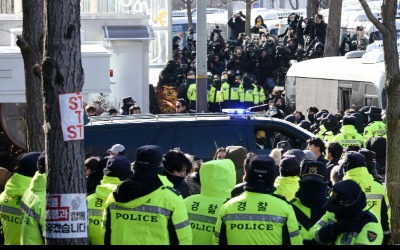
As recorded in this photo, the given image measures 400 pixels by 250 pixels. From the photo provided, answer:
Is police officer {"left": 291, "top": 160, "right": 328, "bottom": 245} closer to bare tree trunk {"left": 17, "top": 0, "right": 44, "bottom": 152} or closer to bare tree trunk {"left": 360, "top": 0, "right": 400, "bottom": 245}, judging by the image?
bare tree trunk {"left": 360, "top": 0, "right": 400, "bottom": 245}

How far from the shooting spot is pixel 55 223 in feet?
25.5

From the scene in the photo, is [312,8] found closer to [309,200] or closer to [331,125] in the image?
[331,125]

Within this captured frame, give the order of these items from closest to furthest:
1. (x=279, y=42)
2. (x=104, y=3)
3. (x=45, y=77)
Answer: (x=45, y=77) < (x=104, y=3) < (x=279, y=42)

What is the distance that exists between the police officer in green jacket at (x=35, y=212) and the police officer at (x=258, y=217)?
4.98ft

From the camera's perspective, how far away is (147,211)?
792 cm

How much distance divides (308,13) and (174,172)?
98.0 ft

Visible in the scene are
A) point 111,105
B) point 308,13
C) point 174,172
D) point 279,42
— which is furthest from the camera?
point 308,13

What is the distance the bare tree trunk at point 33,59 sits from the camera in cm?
1219

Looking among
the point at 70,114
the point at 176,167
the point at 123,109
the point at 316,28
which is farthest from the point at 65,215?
the point at 316,28

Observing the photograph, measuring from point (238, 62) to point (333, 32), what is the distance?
367 cm

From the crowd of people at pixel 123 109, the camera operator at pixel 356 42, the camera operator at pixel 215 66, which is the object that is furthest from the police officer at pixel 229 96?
the camera operator at pixel 356 42

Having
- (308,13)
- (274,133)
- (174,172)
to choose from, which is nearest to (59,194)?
(174,172)

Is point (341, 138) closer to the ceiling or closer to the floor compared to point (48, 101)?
closer to the floor

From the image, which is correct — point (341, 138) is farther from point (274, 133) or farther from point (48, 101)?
point (48, 101)
